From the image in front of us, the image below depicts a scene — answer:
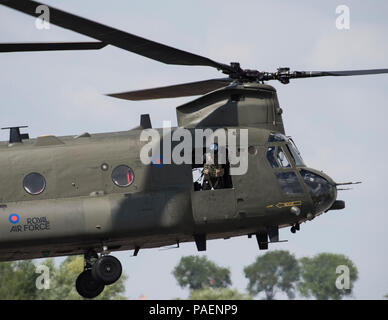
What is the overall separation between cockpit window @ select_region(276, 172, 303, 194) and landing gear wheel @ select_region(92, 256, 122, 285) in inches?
165

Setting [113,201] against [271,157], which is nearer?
[113,201]

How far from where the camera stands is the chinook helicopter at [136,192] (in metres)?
21.3

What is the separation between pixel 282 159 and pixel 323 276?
62.7m

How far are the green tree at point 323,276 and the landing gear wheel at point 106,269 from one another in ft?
163

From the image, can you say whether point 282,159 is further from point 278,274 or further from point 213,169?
point 278,274

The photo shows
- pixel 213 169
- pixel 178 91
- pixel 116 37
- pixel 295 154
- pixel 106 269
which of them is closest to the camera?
pixel 116 37

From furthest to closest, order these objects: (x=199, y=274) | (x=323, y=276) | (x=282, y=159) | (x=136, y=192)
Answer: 1. (x=199, y=274)
2. (x=323, y=276)
3. (x=282, y=159)
4. (x=136, y=192)

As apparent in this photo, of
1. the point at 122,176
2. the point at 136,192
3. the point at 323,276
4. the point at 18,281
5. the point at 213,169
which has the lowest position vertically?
the point at 136,192

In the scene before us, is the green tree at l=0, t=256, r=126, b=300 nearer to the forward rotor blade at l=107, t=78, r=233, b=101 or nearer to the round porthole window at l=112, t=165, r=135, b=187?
Result: the forward rotor blade at l=107, t=78, r=233, b=101

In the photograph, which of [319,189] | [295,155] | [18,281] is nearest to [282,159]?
[295,155]

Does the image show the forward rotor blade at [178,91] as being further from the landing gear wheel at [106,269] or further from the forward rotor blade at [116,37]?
the landing gear wheel at [106,269]

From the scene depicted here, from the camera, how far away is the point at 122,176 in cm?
2177
